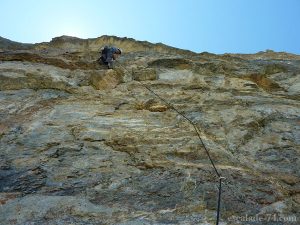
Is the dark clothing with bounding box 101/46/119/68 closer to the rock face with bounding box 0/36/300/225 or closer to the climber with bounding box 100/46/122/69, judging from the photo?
the climber with bounding box 100/46/122/69

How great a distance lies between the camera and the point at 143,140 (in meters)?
7.19

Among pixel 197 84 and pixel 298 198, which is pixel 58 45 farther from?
pixel 298 198

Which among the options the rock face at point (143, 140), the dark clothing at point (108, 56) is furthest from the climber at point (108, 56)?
the rock face at point (143, 140)

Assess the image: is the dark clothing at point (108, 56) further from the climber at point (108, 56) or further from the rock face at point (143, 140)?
the rock face at point (143, 140)

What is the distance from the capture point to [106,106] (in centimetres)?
848

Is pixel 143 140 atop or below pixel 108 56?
below

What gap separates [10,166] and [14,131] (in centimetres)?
114

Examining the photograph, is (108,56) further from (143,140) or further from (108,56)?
(143,140)

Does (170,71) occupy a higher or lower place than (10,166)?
higher

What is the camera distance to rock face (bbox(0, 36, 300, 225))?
5559 mm

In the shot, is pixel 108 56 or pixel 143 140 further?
pixel 108 56

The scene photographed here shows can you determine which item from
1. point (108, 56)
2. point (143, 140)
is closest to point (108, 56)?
point (108, 56)

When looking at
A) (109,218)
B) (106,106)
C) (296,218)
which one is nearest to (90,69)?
(106,106)

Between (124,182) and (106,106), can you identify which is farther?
(106,106)
